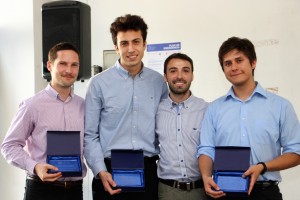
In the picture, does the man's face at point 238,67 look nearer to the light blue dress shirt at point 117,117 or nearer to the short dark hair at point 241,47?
the short dark hair at point 241,47

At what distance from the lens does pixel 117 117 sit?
1.95 metres

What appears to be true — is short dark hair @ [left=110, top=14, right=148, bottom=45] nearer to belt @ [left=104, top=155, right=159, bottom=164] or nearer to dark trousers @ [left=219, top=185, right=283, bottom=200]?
belt @ [left=104, top=155, right=159, bottom=164]

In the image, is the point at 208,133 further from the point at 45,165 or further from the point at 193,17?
the point at 193,17

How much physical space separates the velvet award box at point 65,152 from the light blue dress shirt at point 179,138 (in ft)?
1.54

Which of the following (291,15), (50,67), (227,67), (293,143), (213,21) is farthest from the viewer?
(213,21)

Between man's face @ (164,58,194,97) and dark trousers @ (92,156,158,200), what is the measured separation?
41 cm

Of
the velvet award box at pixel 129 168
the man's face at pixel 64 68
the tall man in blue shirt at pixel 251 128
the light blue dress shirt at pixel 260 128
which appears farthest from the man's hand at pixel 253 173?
the man's face at pixel 64 68

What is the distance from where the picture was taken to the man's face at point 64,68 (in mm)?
1976

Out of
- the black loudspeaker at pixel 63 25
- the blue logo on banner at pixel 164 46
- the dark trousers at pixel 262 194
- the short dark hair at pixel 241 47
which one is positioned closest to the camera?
the dark trousers at pixel 262 194

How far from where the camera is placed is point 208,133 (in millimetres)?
1826

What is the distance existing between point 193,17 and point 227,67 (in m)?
1.59

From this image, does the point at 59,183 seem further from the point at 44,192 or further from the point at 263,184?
the point at 263,184

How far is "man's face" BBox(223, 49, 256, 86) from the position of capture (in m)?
1.76

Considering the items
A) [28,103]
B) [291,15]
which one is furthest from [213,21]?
[28,103]
